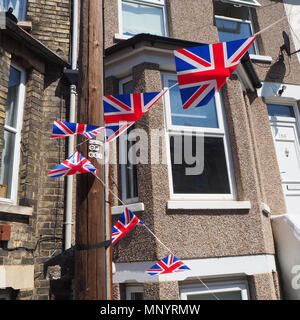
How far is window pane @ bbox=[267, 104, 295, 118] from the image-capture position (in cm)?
670

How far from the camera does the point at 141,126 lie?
468cm

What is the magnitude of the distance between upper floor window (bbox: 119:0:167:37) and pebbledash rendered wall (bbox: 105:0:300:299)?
11.4 inches

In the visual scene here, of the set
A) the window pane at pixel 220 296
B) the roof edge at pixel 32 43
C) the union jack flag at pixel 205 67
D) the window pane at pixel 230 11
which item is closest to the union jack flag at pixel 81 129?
the union jack flag at pixel 205 67

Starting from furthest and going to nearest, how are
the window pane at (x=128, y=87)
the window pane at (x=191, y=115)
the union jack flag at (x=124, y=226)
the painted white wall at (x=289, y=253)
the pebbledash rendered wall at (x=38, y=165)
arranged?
1. the window pane at (x=128, y=87)
2. the window pane at (x=191, y=115)
3. the painted white wall at (x=289, y=253)
4. the pebbledash rendered wall at (x=38, y=165)
5. the union jack flag at (x=124, y=226)

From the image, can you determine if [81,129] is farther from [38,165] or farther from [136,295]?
[136,295]

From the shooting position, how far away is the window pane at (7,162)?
4.13m

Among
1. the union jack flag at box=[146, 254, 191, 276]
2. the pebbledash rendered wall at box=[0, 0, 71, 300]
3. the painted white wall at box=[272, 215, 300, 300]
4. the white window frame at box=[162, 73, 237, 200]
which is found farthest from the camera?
the painted white wall at box=[272, 215, 300, 300]

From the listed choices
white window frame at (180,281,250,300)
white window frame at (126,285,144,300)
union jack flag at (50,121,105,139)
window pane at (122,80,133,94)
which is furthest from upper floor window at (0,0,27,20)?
white window frame at (180,281,250,300)

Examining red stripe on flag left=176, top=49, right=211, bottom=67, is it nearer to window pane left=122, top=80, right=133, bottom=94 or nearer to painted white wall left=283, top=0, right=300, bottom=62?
window pane left=122, top=80, right=133, bottom=94

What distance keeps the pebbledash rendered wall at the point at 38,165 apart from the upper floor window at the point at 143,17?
1453mm

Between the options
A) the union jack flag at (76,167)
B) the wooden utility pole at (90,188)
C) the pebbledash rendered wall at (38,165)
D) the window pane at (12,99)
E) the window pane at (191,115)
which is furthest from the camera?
the window pane at (191,115)

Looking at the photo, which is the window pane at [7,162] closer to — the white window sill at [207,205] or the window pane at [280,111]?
the white window sill at [207,205]

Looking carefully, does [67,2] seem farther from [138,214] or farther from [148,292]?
[148,292]

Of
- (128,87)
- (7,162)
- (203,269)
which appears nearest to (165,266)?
(203,269)
